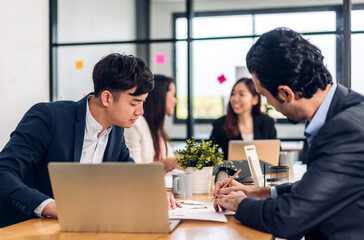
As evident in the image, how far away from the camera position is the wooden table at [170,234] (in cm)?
125

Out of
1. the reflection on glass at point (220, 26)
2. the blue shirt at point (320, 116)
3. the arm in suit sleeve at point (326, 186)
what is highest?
the reflection on glass at point (220, 26)

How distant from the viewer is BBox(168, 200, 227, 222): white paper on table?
1.43 m

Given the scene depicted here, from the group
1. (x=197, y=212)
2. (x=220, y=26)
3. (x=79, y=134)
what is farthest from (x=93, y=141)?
(x=220, y=26)

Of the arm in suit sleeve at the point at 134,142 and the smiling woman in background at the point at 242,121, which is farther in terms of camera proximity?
the smiling woman in background at the point at 242,121

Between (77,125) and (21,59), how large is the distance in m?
2.90

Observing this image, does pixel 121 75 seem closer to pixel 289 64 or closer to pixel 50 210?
pixel 50 210

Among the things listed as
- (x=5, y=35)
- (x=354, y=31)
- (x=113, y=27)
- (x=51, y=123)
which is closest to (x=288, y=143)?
(x=354, y=31)

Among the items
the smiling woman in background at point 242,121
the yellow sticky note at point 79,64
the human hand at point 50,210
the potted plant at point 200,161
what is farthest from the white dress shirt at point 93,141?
the yellow sticky note at point 79,64

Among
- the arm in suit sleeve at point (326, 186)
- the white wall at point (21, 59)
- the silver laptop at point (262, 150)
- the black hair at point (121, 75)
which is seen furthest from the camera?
the white wall at point (21, 59)

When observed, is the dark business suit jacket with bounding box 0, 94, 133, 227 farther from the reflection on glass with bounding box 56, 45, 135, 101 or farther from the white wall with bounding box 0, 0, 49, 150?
the reflection on glass with bounding box 56, 45, 135, 101

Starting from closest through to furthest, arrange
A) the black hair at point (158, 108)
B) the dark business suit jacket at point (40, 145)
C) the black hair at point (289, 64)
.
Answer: the black hair at point (289, 64) → the dark business suit jacket at point (40, 145) → the black hair at point (158, 108)

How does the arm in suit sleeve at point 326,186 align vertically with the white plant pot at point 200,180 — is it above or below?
above

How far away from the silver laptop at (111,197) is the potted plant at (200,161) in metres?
0.64

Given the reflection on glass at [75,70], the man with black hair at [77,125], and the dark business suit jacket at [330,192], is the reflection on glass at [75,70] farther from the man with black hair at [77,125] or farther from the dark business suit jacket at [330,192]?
the dark business suit jacket at [330,192]
